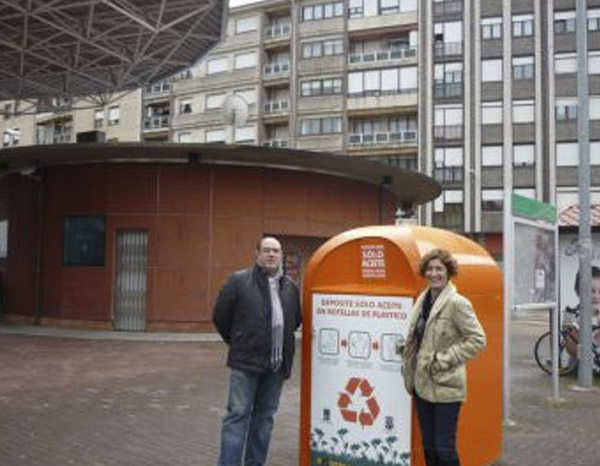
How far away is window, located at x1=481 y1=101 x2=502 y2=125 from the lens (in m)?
54.0

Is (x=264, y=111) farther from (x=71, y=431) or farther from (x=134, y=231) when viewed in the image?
(x=71, y=431)

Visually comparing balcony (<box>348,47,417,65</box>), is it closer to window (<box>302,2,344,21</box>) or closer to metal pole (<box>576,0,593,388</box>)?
window (<box>302,2,344,21</box>)

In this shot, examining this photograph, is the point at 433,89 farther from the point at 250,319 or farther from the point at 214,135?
the point at 250,319

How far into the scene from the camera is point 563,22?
5312 cm

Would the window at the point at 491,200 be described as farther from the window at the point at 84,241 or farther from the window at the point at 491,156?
the window at the point at 84,241

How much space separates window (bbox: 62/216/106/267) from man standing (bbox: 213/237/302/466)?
1423 cm

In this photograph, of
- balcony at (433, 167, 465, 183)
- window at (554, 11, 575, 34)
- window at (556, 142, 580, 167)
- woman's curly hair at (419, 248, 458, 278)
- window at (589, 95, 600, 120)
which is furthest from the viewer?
balcony at (433, 167, 465, 183)

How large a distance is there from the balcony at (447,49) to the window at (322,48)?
23.4ft

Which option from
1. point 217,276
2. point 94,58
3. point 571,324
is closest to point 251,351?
point 571,324

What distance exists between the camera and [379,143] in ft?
186

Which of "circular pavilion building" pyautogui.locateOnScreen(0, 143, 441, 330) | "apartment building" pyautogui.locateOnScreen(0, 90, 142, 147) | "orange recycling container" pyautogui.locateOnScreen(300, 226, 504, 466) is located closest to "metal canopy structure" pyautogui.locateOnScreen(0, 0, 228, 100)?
"circular pavilion building" pyautogui.locateOnScreen(0, 143, 441, 330)

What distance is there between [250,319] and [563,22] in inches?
2072

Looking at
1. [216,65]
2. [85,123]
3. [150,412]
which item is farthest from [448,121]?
[150,412]

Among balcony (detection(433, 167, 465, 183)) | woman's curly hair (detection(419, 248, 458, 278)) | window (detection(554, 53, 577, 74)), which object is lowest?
woman's curly hair (detection(419, 248, 458, 278))
